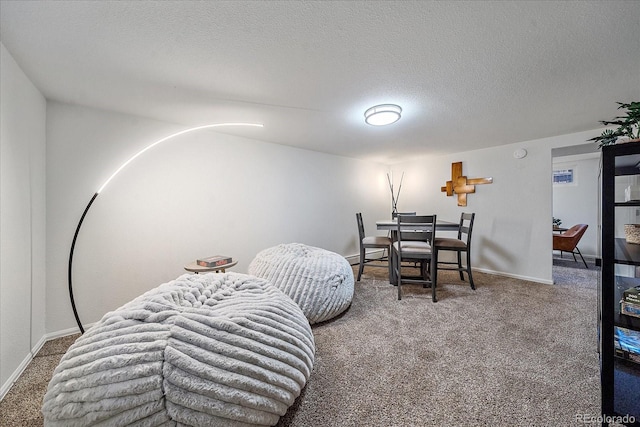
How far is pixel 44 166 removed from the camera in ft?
6.42

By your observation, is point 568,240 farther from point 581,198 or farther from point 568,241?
point 581,198

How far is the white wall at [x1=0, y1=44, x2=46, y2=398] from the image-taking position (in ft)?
4.58

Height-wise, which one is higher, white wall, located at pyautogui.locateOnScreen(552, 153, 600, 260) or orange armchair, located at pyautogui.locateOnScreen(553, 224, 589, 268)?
white wall, located at pyautogui.locateOnScreen(552, 153, 600, 260)

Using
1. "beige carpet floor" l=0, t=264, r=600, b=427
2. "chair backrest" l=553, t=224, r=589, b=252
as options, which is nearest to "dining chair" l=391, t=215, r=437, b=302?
"beige carpet floor" l=0, t=264, r=600, b=427

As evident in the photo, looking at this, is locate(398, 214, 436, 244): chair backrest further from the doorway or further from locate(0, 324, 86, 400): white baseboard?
the doorway

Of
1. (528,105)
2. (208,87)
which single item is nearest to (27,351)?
(208,87)

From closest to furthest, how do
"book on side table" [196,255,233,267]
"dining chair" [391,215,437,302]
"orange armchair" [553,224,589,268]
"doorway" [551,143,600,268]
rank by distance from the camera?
"book on side table" [196,255,233,267] → "dining chair" [391,215,437,302] → "orange armchair" [553,224,589,268] → "doorway" [551,143,600,268]

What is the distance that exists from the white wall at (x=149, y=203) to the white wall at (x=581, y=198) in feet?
18.4

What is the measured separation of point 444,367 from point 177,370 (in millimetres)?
1491

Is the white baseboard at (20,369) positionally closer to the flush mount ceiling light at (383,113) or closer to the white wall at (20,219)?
the white wall at (20,219)

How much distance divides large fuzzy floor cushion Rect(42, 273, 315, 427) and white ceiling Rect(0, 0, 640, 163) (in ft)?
4.70

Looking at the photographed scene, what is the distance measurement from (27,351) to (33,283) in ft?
1.53

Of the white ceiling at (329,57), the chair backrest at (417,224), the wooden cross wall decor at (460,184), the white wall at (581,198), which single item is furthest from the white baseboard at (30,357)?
the white wall at (581,198)

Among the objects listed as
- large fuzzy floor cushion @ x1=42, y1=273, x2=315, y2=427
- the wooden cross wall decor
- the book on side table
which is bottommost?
large fuzzy floor cushion @ x1=42, y1=273, x2=315, y2=427
